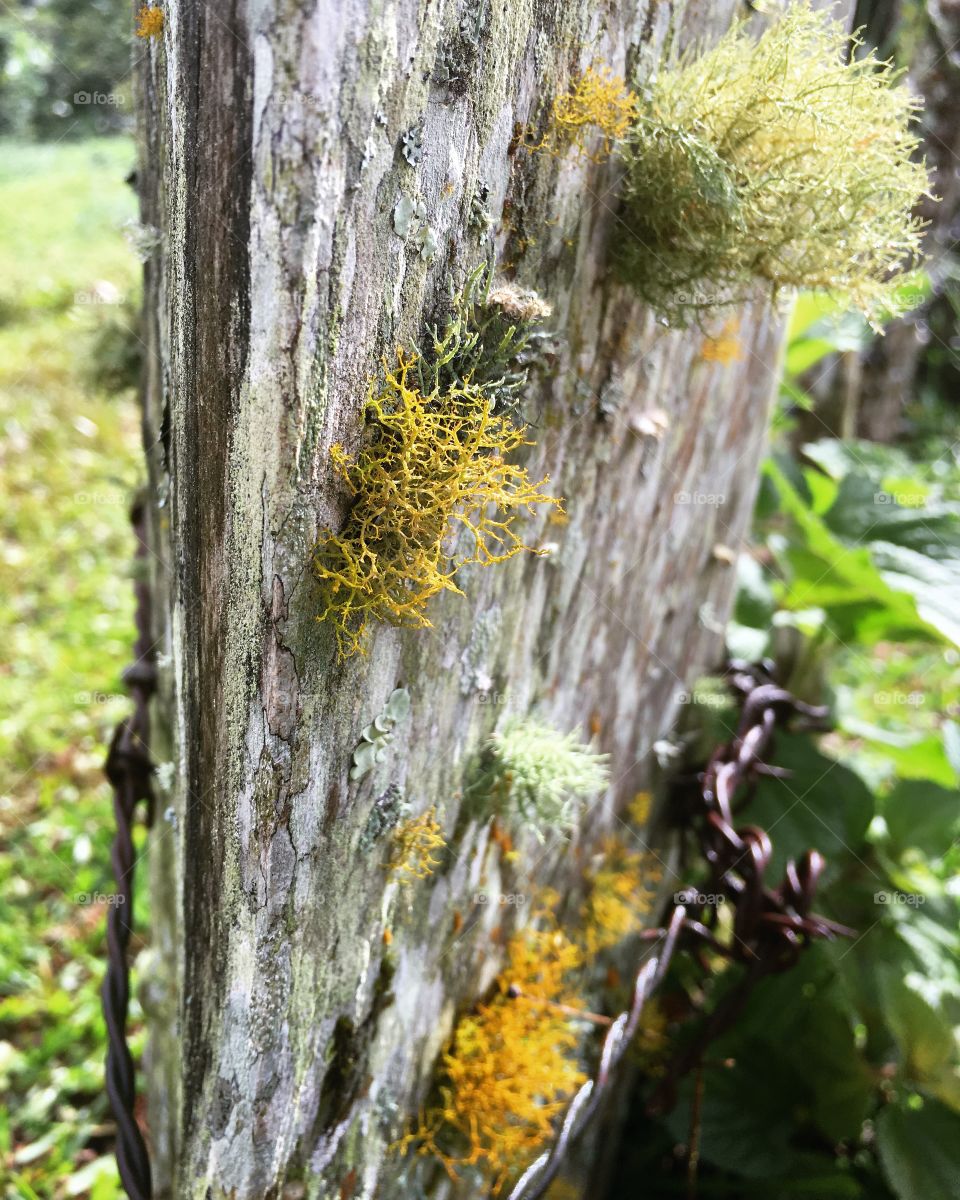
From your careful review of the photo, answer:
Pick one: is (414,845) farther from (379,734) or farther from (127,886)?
(127,886)

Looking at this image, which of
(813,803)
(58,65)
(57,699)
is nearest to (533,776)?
(813,803)

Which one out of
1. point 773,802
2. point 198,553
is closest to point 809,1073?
point 773,802

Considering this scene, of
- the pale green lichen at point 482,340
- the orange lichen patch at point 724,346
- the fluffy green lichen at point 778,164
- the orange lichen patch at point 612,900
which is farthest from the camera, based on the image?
the orange lichen patch at point 612,900

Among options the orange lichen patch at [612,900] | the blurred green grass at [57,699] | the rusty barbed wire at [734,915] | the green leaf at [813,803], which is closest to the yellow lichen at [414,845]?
the rusty barbed wire at [734,915]

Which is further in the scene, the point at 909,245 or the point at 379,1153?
the point at 379,1153

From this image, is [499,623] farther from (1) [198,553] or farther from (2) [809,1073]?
(2) [809,1073]

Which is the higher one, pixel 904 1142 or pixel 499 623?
pixel 499 623

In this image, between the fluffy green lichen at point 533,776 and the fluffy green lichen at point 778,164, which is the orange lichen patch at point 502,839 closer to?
the fluffy green lichen at point 533,776
